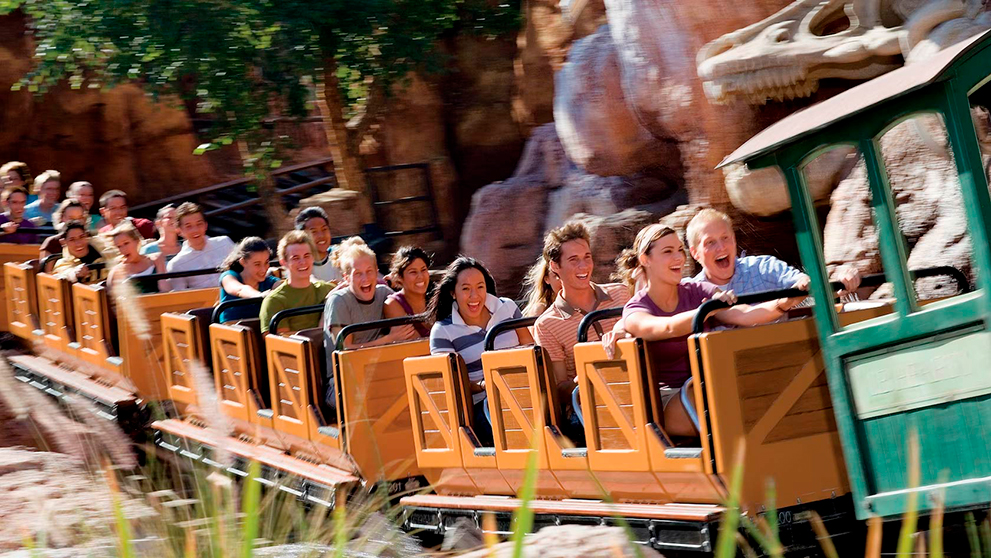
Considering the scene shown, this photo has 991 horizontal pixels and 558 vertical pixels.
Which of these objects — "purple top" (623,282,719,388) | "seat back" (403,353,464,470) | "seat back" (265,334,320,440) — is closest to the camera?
"purple top" (623,282,719,388)

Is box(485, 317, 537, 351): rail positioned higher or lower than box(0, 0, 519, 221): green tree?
lower

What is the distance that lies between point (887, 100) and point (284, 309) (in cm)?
383

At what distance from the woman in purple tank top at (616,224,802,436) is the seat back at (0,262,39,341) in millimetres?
6780

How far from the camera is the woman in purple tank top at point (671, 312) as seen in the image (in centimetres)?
405

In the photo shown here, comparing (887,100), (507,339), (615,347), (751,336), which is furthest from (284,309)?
(887,100)

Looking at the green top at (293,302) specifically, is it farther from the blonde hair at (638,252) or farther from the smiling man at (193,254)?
the blonde hair at (638,252)

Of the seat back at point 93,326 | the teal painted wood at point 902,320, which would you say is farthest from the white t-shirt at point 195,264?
the teal painted wood at point 902,320

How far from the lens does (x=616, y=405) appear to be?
4.24 meters

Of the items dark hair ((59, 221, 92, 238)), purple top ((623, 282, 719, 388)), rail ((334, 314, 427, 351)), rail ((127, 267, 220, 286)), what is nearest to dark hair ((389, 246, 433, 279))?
rail ((334, 314, 427, 351))

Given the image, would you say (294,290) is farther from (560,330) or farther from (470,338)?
(560,330)

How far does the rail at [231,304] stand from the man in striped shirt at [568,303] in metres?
2.37

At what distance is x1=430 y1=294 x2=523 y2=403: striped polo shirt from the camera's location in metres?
5.25

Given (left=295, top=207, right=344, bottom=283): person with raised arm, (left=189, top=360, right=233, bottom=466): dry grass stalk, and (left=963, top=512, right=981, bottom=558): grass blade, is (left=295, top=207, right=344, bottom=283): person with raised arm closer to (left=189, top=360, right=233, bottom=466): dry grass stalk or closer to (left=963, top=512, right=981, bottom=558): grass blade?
(left=963, top=512, right=981, bottom=558): grass blade

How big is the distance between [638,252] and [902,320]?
3.78 ft
